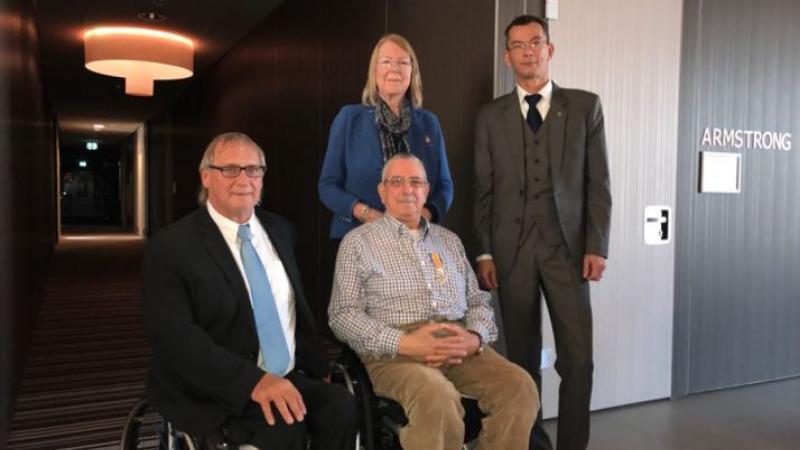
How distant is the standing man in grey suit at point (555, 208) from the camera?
2543mm

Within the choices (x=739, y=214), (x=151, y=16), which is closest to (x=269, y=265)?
(x=739, y=214)

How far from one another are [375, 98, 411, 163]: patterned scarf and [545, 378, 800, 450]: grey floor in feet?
5.43

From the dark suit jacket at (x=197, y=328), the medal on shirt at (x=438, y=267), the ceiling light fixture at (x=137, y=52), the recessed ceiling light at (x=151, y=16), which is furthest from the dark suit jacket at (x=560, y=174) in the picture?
the ceiling light fixture at (x=137, y=52)

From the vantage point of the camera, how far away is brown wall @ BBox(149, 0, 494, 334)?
11.0ft

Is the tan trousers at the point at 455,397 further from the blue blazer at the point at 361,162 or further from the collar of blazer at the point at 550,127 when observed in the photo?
the collar of blazer at the point at 550,127

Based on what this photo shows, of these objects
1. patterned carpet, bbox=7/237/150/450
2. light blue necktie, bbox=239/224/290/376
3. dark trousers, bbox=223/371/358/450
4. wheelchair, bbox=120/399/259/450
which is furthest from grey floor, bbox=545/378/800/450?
patterned carpet, bbox=7/237/150/450

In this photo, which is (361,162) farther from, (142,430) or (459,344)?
(142,430)

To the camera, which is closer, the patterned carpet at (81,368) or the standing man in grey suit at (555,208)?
the standing man in grey suit at (555,208)

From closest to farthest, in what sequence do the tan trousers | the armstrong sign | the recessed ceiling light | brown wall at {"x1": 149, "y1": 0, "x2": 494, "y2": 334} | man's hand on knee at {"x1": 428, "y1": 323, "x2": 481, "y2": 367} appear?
the tan trousers, man's hand on knee at {"x1": 428, "y1": 323, "x2": 481, "y2": 367}, brown wall at {"x1": 149, "y1": 0, "x2": 494, "y2": 334}, the armstrong sign, the recessed ceiling light

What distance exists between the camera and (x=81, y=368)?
4285mm

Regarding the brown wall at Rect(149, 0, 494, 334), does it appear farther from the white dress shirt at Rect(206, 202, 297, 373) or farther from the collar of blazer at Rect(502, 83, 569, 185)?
the white dress shirt at Rect(206, 202, 297, 373)

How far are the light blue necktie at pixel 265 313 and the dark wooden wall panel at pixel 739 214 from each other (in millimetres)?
2697

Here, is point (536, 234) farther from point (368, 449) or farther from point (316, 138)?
point (316, 138)

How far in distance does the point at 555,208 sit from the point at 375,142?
0.76 m
